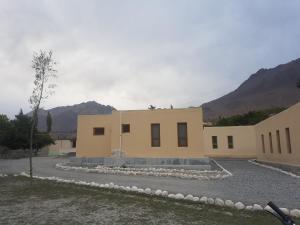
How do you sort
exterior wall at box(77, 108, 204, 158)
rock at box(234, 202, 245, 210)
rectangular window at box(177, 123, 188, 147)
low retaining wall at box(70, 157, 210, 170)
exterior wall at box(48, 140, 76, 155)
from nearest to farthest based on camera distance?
rock at box(234, 202, 245, 210) < low retaining wall at box(70, 157, 210, 170) < exterior wall at box(77, 108, 204, 158) < rectangular window at box(177, 123, 188, 147) < exterior wall at box(48, 140, 76, 155)

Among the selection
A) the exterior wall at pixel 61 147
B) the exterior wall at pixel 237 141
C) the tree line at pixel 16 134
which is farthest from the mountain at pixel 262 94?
the tree line at pixel 16 134

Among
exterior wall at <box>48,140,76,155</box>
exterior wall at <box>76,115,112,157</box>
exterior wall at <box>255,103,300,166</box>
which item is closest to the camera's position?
exterior wall at <box>255,103,300,166</box>

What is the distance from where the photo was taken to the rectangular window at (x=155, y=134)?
2266 cm

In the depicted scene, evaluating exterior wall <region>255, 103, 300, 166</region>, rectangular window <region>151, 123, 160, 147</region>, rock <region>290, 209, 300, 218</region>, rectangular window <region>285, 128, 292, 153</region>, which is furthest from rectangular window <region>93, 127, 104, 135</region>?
rock <region>290, 209, 300, 218</region>

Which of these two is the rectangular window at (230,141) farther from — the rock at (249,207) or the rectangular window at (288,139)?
the rock at (249,207)

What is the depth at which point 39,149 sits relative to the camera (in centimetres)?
4566

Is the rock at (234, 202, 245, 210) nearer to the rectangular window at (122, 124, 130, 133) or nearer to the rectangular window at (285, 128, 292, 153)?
the rectangular window at (285, 128, 292, 153)

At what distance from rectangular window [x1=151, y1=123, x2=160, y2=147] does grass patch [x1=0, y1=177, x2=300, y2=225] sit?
1225cm

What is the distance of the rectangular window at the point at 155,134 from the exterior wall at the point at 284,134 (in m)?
7.43

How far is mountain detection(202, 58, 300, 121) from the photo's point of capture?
111062 millimetres

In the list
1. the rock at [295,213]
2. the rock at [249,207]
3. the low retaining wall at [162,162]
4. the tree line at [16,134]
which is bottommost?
the rock at [295,213]

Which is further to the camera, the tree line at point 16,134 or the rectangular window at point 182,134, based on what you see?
the tree line at point 16,134

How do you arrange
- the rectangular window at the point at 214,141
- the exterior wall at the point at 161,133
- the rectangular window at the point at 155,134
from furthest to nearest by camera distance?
the rectangular window at the point at 214,141 < the rectangular window at the point at 155,134 < the exterior wall at the point at 161,133

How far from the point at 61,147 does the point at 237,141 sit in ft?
94.1
